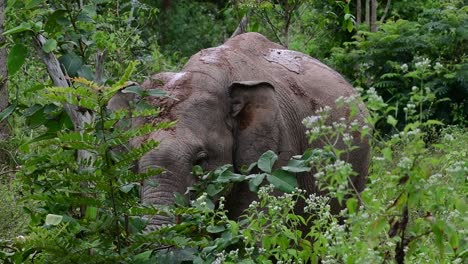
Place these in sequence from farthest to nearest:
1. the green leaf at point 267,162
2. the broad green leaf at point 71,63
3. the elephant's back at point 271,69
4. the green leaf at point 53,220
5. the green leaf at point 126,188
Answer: the elephant's back at point 271,69 < the broad green leaf at point 71,63 < the green leaf at point 267,162 < the green leaf at point 126,188 < the green leaf at point 53,220

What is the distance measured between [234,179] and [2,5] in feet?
16.9

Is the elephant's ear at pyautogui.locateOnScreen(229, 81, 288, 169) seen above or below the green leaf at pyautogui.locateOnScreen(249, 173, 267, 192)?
below

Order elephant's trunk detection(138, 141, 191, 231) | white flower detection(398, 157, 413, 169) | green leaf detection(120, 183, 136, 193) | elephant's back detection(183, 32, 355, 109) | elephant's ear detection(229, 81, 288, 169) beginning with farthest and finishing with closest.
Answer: elephant's back detection(183, 32, 355, 109) < elephant's ear detection(229, 81, 288, 169) < elephant's trunk detection(138, 141, 191, 231) < green leaf detection(120, 183, 136, 193) < white flower detection(398, 157, 413, 169)

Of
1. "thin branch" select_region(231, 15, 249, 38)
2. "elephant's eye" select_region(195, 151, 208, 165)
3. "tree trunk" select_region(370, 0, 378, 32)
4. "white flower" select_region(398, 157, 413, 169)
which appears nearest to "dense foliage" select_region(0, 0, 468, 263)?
"white flower" select_region(398, 157, 413, 169)

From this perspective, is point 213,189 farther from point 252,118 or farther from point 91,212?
point 252,118

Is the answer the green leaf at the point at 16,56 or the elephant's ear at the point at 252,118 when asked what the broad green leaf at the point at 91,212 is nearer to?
the green leaf at the point at 16,56

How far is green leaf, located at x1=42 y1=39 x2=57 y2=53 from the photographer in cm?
541

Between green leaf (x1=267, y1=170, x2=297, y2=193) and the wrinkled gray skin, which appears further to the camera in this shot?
the wrinkled gray skin

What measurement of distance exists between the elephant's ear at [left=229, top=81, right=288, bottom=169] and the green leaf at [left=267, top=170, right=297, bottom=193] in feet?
9.22

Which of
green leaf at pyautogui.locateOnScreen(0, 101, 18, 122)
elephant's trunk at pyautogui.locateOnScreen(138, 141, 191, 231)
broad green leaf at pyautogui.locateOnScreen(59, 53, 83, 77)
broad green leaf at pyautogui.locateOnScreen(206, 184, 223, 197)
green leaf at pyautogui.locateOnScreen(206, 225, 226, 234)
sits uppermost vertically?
broad green leaf at pyautogui.locateOnScreen(59, 53, 83, 77)

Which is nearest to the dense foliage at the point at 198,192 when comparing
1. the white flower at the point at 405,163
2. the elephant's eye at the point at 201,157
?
the white flower at the point at 405,163

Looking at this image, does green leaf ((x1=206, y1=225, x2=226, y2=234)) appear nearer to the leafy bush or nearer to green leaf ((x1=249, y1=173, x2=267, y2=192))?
green leaf ((x1=249, y1=173, x2=267, y2=192))

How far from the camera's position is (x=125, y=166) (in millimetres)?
4781

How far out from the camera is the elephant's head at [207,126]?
23.9 feet
